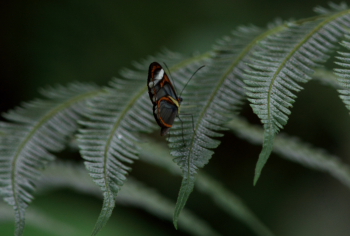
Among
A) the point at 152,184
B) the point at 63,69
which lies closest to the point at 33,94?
the point at 63,69

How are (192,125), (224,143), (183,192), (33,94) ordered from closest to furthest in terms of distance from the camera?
(183,192), (192,125), (33,94), (224,143)

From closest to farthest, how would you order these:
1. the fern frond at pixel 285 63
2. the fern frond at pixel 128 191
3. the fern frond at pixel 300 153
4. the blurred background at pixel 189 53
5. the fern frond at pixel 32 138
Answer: the fern frond at pixel 285 63
the fern frond at pixel 32 138
the fern frond at pixel 300 153
the fern frond at pixel 128 191
the blurred background at pixel 189 53

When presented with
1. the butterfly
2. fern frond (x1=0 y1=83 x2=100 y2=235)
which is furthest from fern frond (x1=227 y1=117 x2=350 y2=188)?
fern frond (x1=0 y1=83 x2=100 y2=235)

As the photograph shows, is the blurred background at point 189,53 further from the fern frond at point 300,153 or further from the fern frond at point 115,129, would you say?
the fern frond at point 115,129

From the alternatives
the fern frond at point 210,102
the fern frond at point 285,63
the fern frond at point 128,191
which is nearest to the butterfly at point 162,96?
the fern frond at point 210,102

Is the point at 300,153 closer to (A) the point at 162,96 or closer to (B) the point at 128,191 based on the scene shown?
(A) the point at 162,96

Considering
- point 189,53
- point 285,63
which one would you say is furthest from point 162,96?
point 189,53

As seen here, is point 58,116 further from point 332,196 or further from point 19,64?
point 332,196
